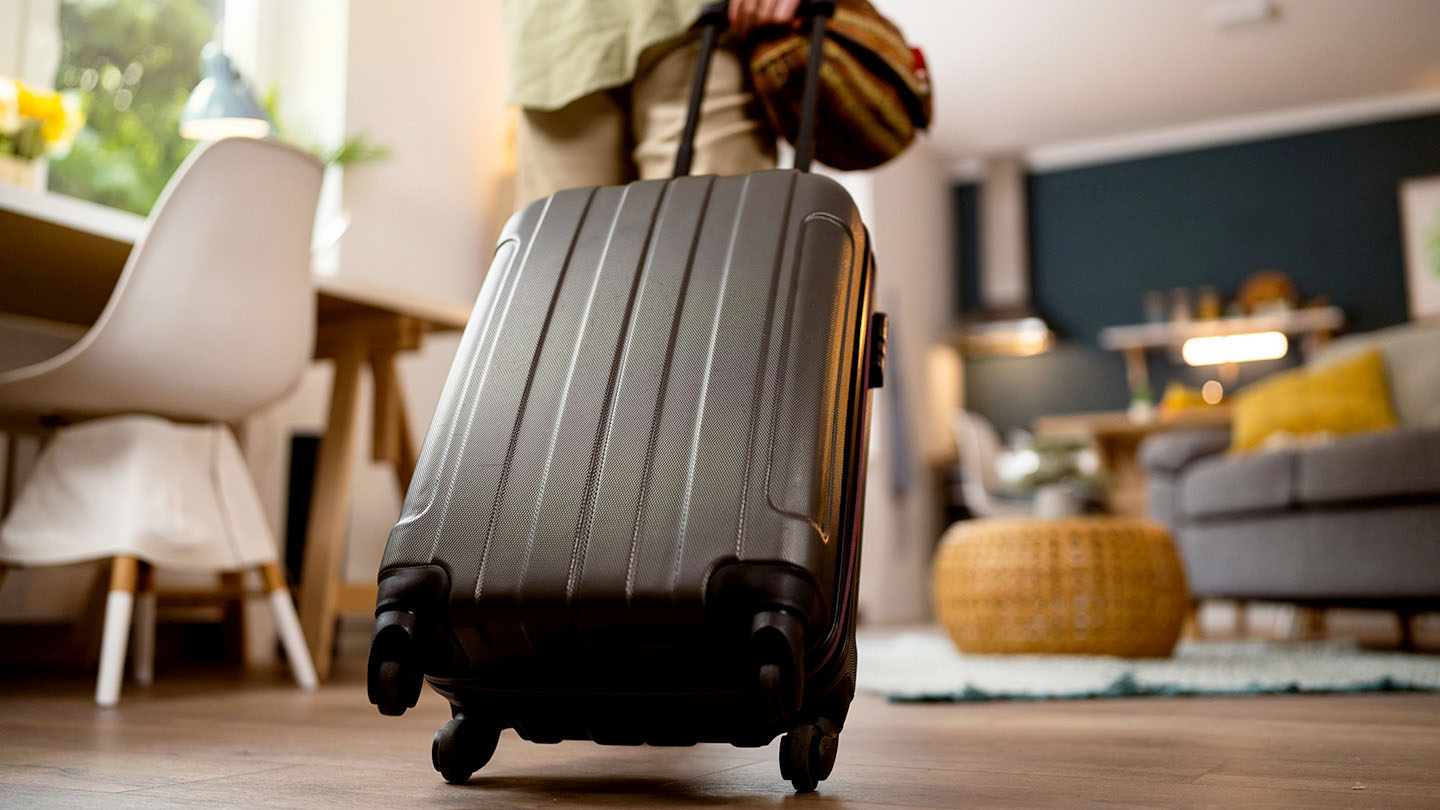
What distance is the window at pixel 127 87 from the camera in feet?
8.60

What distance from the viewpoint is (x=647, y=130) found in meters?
1.23

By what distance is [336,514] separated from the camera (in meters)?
2.11

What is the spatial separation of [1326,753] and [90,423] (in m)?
1.65

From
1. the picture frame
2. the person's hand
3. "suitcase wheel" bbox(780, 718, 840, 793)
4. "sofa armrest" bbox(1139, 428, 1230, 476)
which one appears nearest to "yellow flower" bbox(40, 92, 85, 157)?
the person's hand

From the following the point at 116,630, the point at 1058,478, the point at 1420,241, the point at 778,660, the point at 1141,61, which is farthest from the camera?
the point at 1420,241

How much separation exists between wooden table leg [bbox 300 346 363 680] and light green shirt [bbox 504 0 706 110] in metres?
1.05

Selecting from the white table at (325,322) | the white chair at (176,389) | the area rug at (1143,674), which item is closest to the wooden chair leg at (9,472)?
the white table at (325,322)

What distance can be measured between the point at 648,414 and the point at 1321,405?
3.17m

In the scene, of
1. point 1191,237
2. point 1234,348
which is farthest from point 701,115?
point 1191,237

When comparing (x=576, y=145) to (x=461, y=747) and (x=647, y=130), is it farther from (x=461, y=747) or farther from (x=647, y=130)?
(x=461, y=747)

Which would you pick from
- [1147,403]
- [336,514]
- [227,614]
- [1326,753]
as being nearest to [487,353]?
[1326,753]

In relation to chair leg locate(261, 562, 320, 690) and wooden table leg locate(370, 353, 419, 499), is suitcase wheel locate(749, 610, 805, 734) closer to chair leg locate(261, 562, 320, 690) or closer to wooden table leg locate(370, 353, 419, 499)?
chair leg locate(261, 562, 320, 690)

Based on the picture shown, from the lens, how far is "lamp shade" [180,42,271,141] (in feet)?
7.52

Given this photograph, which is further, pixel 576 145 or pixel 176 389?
pixel 176 389
